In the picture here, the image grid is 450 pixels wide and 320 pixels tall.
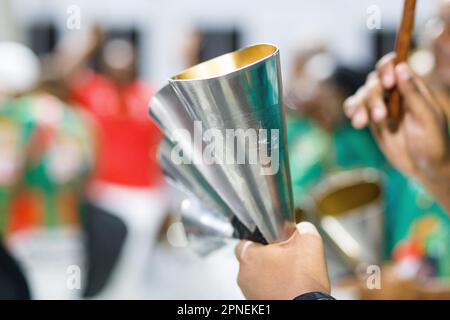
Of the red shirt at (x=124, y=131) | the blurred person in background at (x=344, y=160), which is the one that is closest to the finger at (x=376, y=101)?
the blurred person in background at (x=344, y=160)

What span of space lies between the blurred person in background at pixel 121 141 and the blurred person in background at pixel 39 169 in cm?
16

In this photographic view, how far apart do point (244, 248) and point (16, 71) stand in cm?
311

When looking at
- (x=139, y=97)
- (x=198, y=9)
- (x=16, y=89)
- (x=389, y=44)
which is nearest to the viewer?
(x=16, y=89)

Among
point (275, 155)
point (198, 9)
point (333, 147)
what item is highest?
point (198, 9)

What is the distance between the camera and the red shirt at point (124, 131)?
446 cm

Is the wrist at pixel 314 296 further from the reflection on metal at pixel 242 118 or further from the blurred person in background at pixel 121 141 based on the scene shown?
the blurred person in background at pixel 121 141

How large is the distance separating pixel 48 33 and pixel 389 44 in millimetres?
2034

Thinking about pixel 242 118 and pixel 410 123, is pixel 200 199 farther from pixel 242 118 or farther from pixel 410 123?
pixel 410 123

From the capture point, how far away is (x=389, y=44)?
4859mm

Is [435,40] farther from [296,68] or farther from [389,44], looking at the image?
[389,44]

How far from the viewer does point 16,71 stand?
13.3 ft

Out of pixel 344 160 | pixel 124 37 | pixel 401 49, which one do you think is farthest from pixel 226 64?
pixel 124 37

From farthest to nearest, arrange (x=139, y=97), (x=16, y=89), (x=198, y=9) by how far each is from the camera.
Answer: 1. (x=198, y=9)
2. (x=139, y=97)
3. (x=16, y=89)
